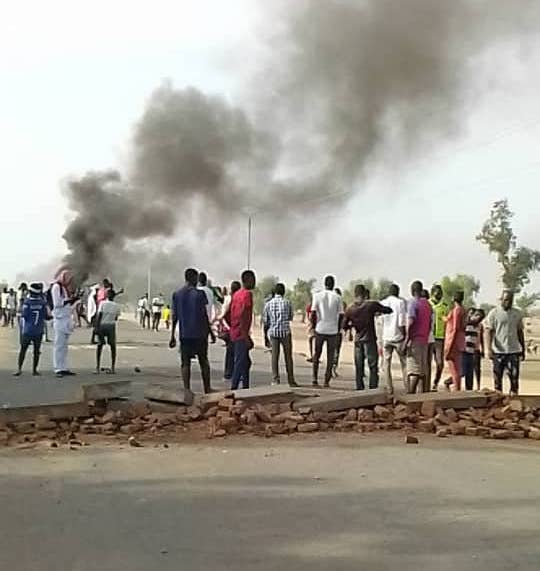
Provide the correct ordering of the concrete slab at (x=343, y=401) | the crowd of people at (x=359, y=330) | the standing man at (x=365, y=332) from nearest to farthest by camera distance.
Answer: the concrete slab at (x=343, y=401)
the crowd of people at (x=359, y=330)
the standing man at (x=365, y=332)

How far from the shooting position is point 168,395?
28.5 feet

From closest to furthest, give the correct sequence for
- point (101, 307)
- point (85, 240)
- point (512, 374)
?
point (512, 374)
point (101, 307)
point (85, 240)

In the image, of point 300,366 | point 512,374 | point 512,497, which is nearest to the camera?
point 512,497

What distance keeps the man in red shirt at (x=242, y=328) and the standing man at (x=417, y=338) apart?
1740 mm

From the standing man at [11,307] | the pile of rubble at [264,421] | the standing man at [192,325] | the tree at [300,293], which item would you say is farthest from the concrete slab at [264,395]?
the tree at [300,293]

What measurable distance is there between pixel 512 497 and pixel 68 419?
4.05 m

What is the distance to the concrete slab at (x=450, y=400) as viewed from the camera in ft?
28.0

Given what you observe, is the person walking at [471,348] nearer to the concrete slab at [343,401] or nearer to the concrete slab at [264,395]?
the concrete slab at [343,401]

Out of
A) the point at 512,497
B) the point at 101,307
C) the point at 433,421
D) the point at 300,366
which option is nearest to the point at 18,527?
the point at 512,497

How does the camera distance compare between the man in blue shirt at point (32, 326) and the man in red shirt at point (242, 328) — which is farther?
the man in blue shirt at point (32, 326)

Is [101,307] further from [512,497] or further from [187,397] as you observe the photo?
[512,497]

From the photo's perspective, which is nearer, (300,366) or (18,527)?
(18,527)

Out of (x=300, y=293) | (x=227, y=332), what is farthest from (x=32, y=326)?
(x=300, y=293)

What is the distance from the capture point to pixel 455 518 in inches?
196
